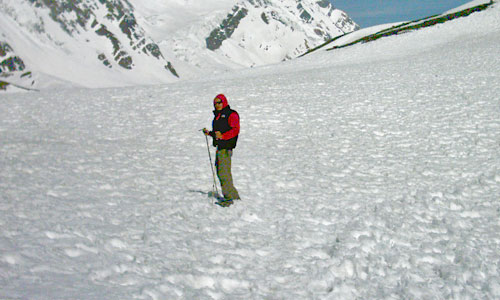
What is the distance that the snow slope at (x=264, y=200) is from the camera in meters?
7.03

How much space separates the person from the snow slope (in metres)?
0.55

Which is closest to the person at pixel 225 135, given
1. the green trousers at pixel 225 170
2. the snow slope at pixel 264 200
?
the green trousers at pixel 225 170

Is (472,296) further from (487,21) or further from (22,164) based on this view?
(487,21)

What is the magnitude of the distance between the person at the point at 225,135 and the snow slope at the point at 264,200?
552 millimetres

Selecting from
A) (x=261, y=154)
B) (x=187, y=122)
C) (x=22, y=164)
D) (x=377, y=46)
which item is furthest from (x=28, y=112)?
(x=377, y=46)

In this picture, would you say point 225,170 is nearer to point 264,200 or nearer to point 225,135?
point 225,135

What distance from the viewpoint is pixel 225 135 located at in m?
10.2

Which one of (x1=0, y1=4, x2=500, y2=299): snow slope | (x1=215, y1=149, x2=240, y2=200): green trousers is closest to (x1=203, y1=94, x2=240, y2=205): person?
(x1=215, y1=149, x2=240, y2=200): green trousers

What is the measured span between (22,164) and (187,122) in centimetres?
862

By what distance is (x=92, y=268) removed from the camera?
6.83m

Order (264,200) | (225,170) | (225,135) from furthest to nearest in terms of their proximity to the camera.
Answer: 1. (264,200)
2. (225,170)
3. (225,135)

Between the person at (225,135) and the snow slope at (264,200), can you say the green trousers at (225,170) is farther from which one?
the snow slope at (264,200)

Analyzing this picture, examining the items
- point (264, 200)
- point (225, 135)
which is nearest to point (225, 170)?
point (225, 135)

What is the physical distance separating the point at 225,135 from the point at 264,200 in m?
2.15
